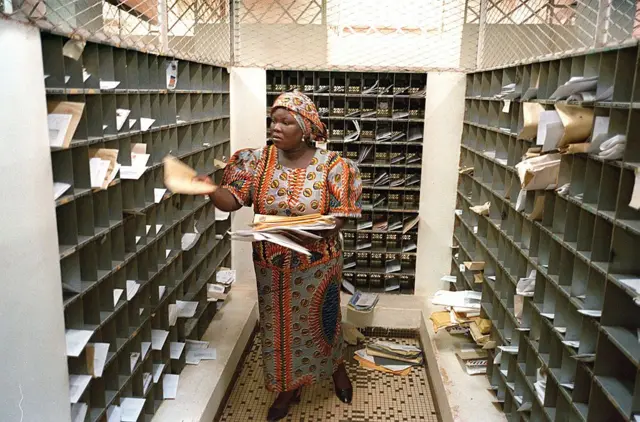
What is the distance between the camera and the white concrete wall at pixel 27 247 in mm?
1466

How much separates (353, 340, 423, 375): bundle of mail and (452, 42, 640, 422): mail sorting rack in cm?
70

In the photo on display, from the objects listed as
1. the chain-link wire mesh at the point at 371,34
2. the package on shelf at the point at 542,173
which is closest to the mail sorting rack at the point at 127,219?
the chain-link wire mesh at the point at 371,34

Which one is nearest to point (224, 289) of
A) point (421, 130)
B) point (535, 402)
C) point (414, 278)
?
point (414, 278)

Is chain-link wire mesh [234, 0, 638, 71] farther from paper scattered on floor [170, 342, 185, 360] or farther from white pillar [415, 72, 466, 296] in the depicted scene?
paper scattered on floor [170, 342, 185, 360]

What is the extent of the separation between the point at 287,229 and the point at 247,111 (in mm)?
1774

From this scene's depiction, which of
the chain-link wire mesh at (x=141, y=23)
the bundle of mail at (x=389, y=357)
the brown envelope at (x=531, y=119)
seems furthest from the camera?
the bundle of mail at (x=389, y=357)

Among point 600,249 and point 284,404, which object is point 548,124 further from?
point 284,404

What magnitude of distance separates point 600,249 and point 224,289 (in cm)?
242

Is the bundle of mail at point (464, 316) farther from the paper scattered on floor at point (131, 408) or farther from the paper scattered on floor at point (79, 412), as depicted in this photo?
the paper scattered on floor at point (79, 412)

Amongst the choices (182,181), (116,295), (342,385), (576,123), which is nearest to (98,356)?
(116,295)

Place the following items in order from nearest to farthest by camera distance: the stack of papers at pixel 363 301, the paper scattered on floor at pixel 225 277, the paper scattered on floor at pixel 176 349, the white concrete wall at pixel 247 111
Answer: the paper scattered on floor at pixel 176 349 < the paper scattered on floor at pixel 225 277 < the stack of papers at pixel 363 301 < the white concrete wall at pixel 247 111

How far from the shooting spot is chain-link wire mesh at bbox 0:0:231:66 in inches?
62.5

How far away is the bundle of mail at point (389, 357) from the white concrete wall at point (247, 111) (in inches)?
49.2

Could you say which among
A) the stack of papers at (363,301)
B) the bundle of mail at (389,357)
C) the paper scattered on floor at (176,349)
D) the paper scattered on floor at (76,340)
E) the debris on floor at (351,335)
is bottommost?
the bundle of mail at (389,357)
